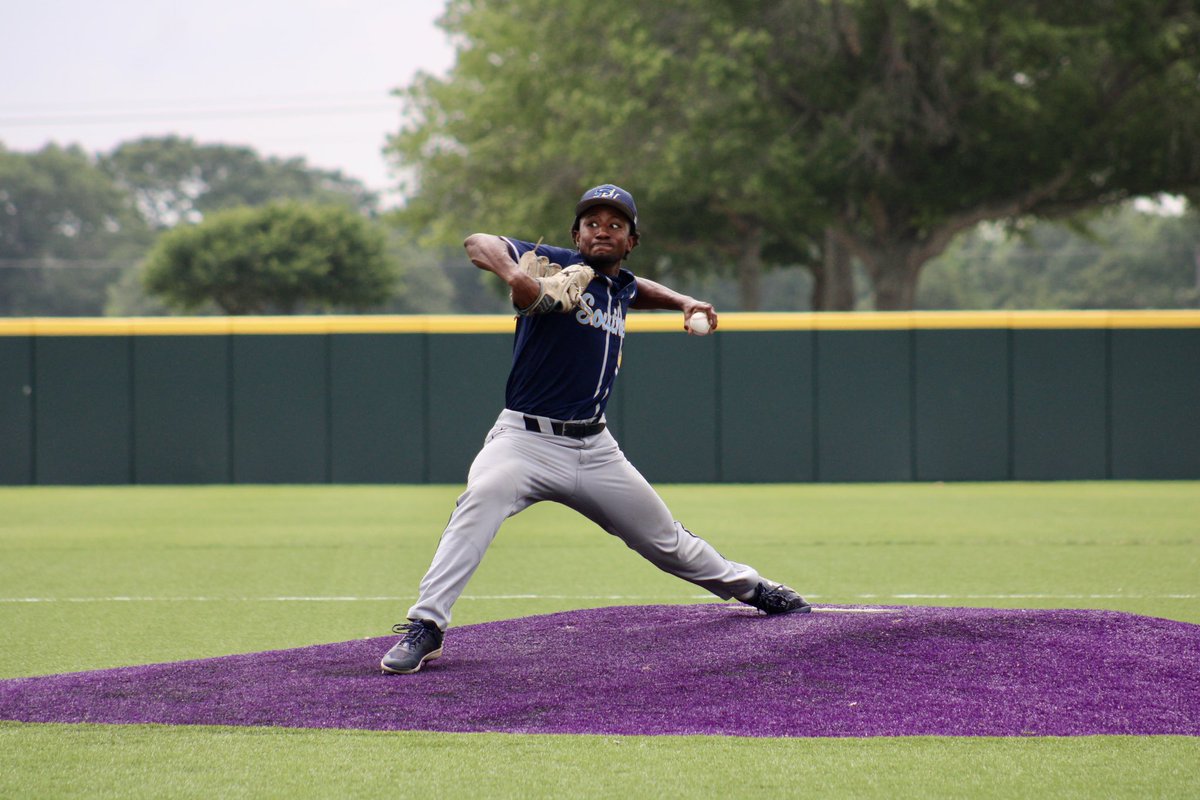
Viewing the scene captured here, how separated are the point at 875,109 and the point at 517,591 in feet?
64.9

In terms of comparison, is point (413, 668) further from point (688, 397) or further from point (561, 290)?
point (688, 397)

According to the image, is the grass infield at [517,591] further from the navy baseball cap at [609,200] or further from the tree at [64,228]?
the tree at [64,228]

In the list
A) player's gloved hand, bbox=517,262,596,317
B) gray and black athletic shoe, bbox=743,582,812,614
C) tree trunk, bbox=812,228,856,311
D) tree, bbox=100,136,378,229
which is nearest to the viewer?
player's gloved hand, bbox=517,262,596,317

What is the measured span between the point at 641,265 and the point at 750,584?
29.8 metres

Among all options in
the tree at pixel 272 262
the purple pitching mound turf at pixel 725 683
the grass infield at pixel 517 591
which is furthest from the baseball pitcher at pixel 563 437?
the tree at pixel 272 262

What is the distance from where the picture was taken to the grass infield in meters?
3.85

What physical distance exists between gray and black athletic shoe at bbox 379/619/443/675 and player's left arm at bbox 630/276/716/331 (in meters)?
1.69

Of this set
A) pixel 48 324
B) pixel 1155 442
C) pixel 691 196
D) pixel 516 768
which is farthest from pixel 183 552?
pixel 691 196

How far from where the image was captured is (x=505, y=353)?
57.2 ft

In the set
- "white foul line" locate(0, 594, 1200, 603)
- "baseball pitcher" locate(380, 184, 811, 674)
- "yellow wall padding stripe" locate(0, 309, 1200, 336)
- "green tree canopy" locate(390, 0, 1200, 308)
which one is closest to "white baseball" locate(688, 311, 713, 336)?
"baseball pitcher" locate(380, 184, 811, 674)

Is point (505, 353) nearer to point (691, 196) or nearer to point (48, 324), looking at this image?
point (48, 324)

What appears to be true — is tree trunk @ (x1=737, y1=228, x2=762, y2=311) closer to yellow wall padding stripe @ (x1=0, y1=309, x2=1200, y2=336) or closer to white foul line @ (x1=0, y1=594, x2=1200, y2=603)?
yellow wall padding stripe @ (x1=0, y1=309, x2=1200, y2=336)

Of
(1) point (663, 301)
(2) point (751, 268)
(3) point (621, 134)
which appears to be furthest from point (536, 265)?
(2) point (751, 268)

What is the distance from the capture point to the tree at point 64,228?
76500 millimetres
